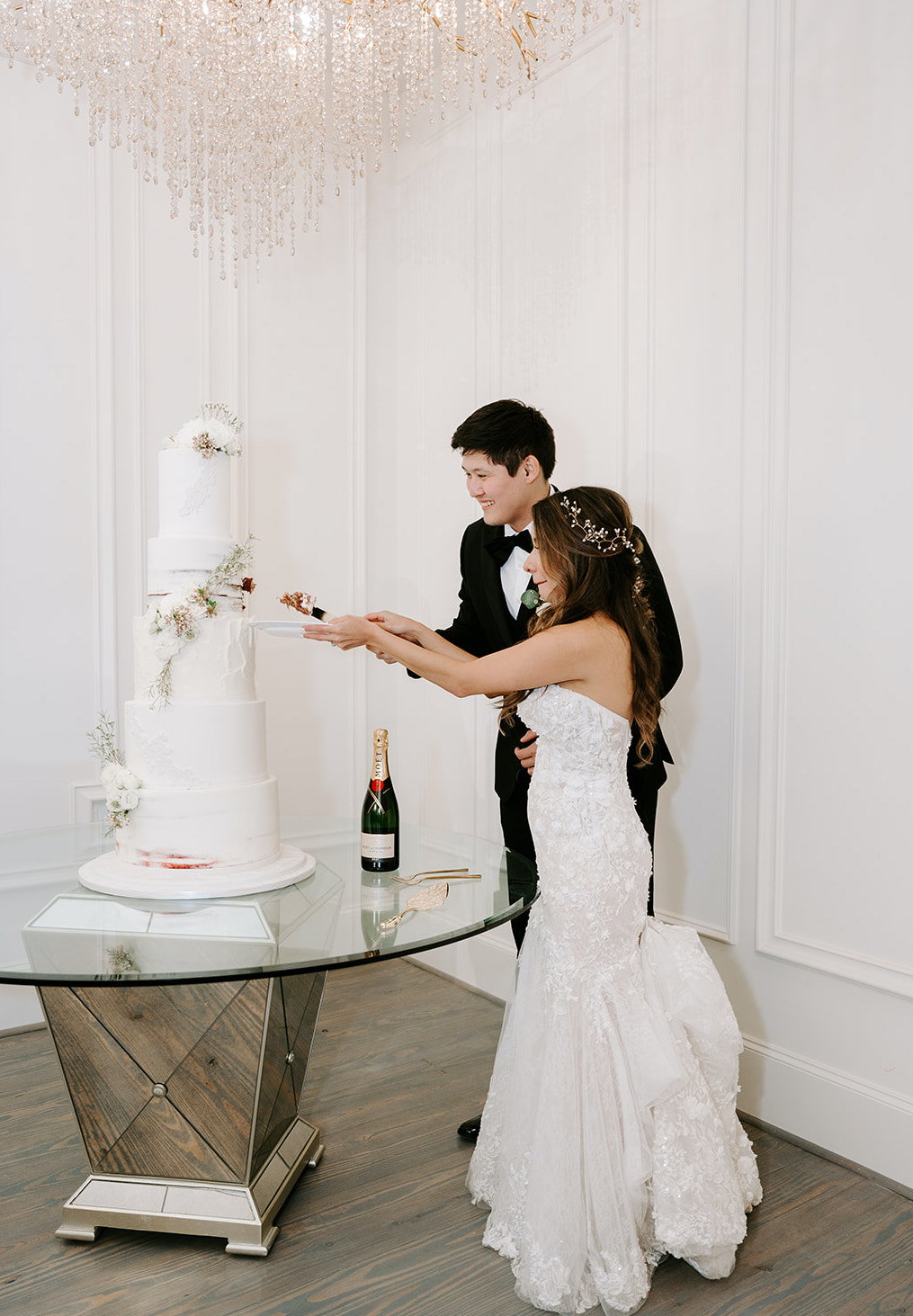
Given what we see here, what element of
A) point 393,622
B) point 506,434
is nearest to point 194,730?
point 393,622

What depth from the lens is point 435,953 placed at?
4.65m

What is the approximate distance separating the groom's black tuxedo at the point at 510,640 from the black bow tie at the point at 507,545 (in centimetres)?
2

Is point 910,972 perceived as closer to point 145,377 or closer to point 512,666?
point 512,666

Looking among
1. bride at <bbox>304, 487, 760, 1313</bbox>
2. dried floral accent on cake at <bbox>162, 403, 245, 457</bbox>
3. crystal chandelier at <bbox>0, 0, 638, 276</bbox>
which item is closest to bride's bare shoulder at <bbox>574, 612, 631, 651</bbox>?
bride at <bbox>304, 487, 760, 1313</bbox>

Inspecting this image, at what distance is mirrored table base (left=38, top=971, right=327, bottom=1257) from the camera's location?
2.42 metres

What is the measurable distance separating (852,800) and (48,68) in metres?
3.33

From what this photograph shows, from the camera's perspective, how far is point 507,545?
Result: 10.8 ft

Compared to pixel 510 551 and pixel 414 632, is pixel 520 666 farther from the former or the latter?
pixel 510 551

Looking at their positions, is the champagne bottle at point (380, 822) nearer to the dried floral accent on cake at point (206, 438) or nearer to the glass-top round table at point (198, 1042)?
the glass-top round table at point (198, 1042)

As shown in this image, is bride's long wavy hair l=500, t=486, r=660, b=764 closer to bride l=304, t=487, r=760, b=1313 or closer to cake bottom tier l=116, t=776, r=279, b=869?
bride l=304, t=487, r=760, b=1313

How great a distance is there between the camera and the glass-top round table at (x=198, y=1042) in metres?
2.22

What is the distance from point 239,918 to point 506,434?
1.78 m

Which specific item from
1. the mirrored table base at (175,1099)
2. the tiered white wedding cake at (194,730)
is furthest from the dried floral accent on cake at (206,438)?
the mirrored table base at (175,1099)

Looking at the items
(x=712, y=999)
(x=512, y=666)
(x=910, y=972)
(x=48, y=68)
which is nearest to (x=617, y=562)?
(x=512, y=666)
